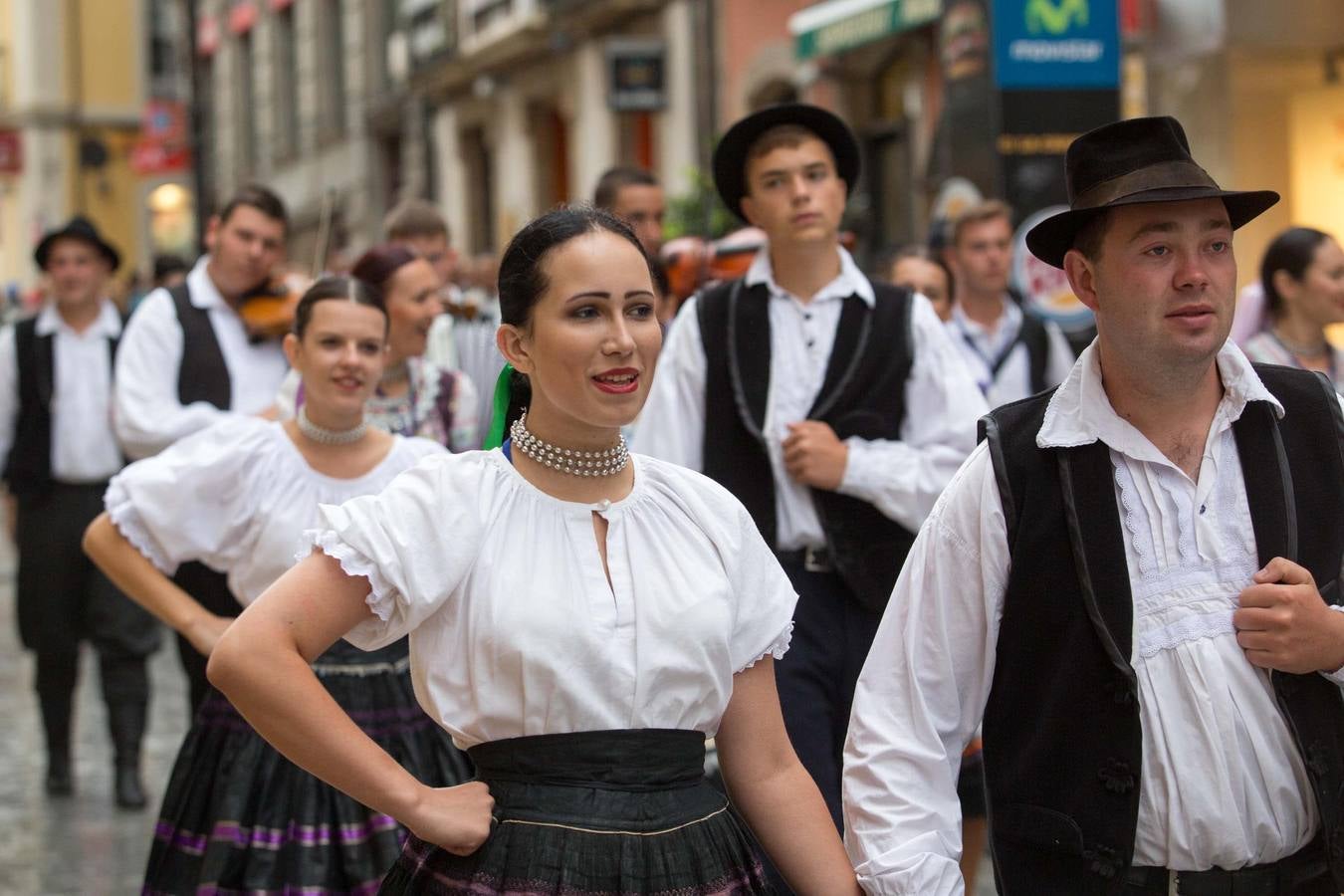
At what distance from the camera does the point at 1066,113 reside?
10164mm

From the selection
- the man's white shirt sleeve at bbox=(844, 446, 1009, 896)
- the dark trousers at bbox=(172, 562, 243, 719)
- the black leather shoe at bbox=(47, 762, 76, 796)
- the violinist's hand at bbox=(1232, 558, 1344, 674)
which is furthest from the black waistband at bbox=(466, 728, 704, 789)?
the black leather shoe at bbox=(47, 762, 76, 796)

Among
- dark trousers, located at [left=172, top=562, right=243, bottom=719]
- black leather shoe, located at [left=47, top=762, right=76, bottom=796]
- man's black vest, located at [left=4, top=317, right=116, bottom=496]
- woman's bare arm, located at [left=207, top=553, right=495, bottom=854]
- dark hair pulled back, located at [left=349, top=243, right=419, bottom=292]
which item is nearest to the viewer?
woman's bare arm, located at [left=207, top=553, right=495, bottom=854]

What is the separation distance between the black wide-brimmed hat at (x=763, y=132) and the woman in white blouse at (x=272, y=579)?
994 millimetres

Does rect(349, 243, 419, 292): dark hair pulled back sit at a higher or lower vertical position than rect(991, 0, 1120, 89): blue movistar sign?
lower

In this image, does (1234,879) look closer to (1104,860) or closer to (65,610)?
(1104,860)

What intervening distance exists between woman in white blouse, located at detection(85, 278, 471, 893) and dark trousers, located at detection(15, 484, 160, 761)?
3405mm

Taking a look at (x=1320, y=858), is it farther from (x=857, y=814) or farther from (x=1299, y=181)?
(x=1299, y=181)

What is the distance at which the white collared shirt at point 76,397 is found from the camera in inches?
348

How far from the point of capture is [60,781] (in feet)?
28.0

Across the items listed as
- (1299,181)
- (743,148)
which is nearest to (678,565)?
(743,148)

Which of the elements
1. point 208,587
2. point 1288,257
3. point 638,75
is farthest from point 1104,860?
point 638,75

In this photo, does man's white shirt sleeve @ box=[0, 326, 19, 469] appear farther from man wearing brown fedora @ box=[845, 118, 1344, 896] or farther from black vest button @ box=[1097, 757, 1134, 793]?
black vest button @ box=[1097, 757, 1134, 793]

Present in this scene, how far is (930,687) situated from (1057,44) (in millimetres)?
7227

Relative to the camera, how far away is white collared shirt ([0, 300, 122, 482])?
8852mm
